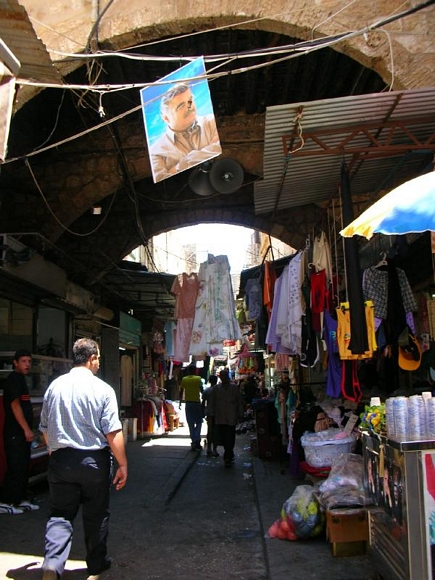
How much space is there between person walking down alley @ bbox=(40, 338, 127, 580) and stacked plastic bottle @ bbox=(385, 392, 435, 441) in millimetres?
1987

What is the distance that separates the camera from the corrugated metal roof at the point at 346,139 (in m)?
4.78

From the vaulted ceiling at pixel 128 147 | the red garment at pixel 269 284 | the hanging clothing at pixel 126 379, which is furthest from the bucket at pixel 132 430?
the red garment at pixel 269 284

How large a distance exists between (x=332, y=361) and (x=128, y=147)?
5827mm

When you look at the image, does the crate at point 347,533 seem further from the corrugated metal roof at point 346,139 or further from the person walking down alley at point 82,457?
the corrugated metal roof at point 346,139

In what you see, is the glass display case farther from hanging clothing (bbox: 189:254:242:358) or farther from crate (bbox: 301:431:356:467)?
hanging clothing (bbox: 189:254:242:358)

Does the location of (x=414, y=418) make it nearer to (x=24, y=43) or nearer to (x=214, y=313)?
(x=24, y=43)

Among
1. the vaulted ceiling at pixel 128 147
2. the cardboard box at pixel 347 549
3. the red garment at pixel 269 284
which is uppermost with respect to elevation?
the vaulted ceiling at pixel 128 147

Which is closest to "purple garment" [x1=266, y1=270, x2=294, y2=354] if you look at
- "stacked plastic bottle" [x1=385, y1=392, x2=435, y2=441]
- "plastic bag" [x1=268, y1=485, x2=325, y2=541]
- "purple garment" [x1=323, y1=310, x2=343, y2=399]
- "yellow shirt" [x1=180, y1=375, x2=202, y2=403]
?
"purple garment" [x1=323, y1=310, x2=343, y2=399]

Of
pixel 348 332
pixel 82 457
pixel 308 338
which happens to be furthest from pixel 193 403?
pixel 82 457

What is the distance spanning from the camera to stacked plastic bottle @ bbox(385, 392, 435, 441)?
10.7ft

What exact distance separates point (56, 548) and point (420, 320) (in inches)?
178

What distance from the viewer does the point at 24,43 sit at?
4.70 meters

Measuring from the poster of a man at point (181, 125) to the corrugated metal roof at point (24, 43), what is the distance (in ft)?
3.24

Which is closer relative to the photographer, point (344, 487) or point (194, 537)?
point (344, 487)
